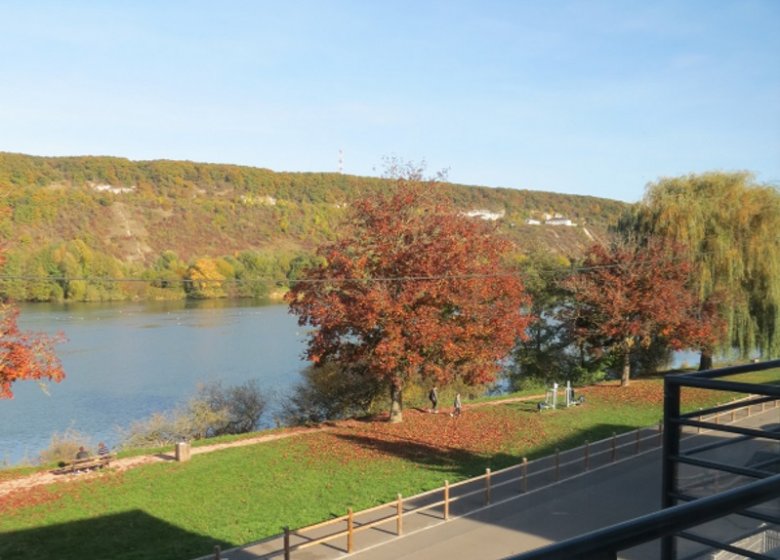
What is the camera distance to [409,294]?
21500mm

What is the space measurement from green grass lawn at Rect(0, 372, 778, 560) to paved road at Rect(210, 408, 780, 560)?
162 centimetres

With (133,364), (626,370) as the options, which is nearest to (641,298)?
(626,370)

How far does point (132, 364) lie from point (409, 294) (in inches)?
796

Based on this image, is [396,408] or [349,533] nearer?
[349,533]

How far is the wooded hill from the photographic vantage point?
62.5m

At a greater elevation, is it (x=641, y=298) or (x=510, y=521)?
(x=641, y=298)

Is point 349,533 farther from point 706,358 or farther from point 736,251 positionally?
point 736,251

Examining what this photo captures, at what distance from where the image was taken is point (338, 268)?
72.8ft

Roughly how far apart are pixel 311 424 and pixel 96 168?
114 m

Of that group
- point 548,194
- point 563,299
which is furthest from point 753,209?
point 548,194

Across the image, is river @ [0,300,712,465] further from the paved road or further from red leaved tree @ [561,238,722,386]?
red leaved tree @ [561,238,722,386]

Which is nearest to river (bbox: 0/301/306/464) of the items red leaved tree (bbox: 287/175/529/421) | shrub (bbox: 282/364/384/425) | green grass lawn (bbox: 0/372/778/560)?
shrub (bbox: 282/364/384/425)

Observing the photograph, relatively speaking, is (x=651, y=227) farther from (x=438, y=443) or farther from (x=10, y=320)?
(x=10, y=320)

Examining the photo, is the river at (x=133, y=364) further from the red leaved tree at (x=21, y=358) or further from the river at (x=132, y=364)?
the red leaved tree at (x=21, y=358)
